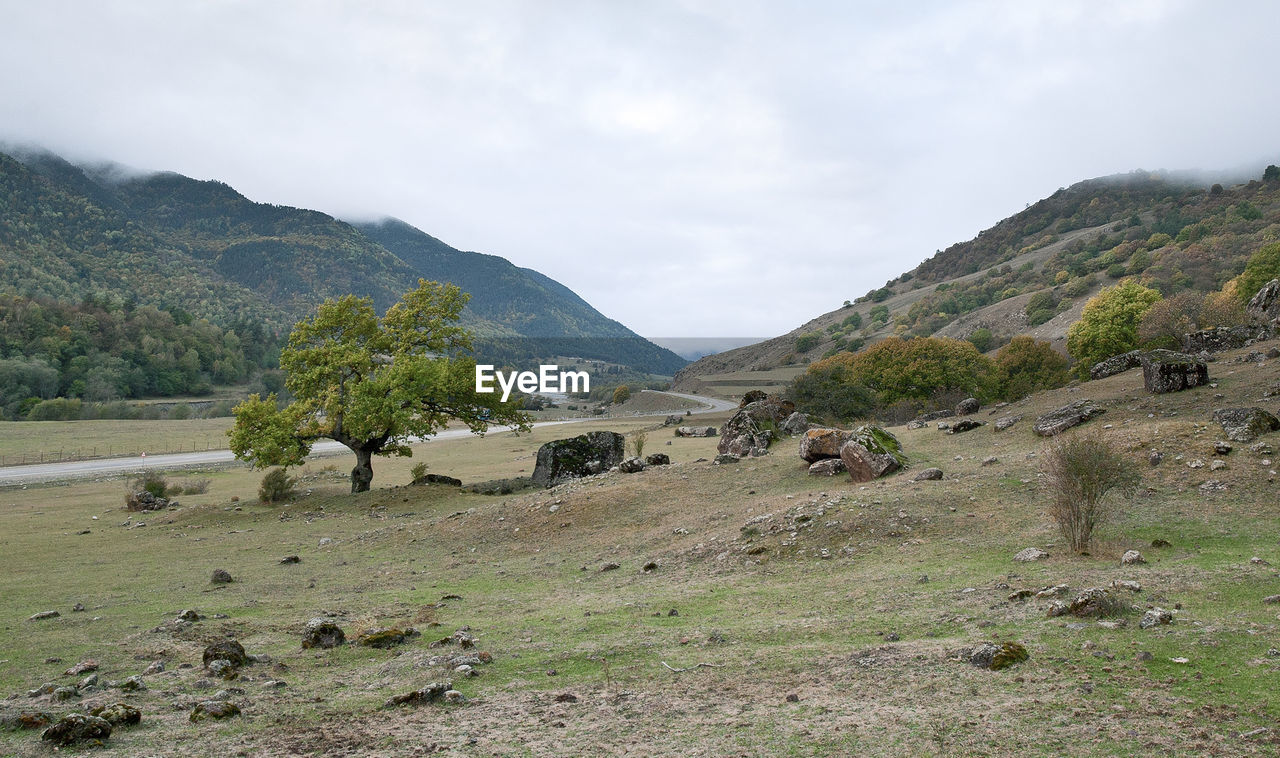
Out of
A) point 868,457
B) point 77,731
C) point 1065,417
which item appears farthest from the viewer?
point 1065,417

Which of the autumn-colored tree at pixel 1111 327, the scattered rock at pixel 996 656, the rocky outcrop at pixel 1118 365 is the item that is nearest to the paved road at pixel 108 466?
the rocky outcrop at pixel 1118 365

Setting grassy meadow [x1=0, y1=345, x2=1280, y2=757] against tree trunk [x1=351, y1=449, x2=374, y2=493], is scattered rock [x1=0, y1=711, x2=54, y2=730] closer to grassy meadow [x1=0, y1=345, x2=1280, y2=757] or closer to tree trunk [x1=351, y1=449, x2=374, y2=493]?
grassy meadow [x1=0, y1=345, x2=1280, y2=757]

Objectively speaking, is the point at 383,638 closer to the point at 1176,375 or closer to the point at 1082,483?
the point at 1082,483

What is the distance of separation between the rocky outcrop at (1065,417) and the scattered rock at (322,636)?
17.7 metres

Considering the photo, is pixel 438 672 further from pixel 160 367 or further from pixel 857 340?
pixel 857 340

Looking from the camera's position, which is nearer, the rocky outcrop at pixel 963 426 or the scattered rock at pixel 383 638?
the scattered rock at pixel 383 638

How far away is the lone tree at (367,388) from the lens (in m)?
25.9

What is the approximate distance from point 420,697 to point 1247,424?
16.6 metres

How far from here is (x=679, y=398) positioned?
371 feet

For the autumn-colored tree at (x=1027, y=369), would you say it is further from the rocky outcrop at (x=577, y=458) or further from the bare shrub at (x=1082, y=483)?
the bare shrub at (x=1082, y=483)

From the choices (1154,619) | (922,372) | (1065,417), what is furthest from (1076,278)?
(1154,619)

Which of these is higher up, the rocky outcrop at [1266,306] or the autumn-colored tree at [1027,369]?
the rocky outcrop at [1266,306]

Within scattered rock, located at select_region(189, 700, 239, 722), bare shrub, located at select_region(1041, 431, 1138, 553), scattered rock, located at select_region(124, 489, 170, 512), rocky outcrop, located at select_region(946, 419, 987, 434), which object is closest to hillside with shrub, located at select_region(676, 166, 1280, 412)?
rocky outcrop, located at select_region(946, 419, 987, 434)

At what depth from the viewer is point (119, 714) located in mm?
5457
